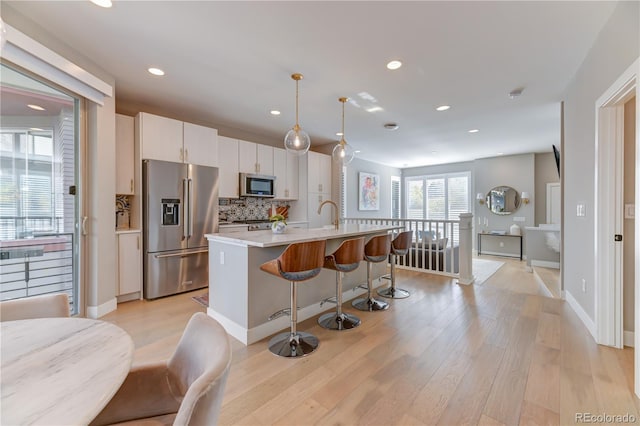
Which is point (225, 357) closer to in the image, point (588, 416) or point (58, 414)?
point (58, 414)

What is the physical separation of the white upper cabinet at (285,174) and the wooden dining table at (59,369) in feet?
14.6

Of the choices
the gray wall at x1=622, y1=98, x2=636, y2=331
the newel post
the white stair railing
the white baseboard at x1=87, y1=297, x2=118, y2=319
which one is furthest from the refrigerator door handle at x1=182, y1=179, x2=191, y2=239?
the gray wall at x1=622, y1=98, x2=636, y2=331

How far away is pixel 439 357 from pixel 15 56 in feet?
13.3

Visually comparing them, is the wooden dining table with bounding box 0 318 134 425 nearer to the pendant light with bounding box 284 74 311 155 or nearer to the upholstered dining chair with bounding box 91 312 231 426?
the upholstered dining chair with bounding box 91 312 231 426

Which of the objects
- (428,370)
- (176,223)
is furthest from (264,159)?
(428,370)

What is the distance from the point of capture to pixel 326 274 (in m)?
3.21

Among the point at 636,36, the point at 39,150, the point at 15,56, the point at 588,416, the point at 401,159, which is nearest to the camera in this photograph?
the point at 588,416

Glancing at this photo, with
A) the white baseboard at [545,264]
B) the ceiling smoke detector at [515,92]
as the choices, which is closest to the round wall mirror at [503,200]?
the white baseboard at [545,264]

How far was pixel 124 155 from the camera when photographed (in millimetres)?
3420

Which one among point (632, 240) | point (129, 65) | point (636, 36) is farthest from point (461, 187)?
point (129, 65)

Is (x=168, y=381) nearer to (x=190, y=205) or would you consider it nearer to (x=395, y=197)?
(x=190, y=205)

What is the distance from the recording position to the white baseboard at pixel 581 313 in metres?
2.47

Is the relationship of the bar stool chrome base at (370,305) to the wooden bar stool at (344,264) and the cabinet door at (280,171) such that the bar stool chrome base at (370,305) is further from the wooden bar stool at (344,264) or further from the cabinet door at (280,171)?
the cabinet door at (280,171)

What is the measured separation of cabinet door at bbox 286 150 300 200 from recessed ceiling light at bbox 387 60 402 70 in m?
3.12
